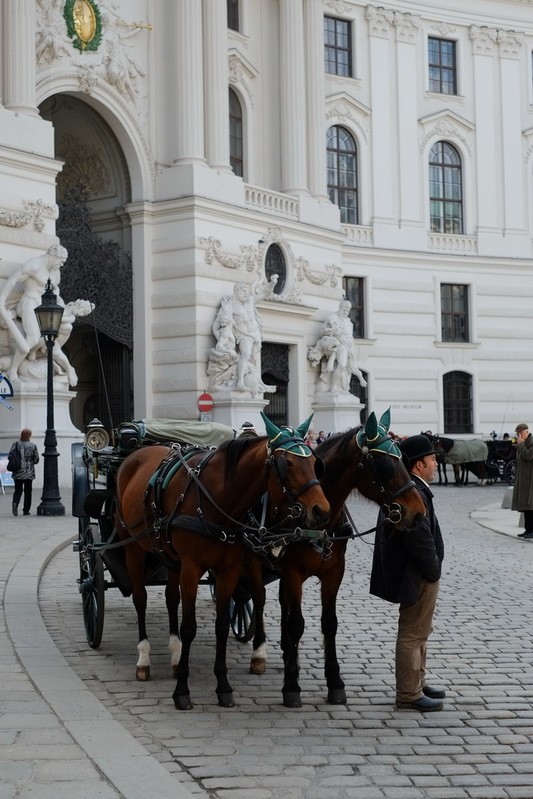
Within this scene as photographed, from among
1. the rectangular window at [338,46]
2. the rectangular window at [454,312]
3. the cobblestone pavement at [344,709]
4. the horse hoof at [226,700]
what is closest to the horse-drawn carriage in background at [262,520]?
the horse hoof at [226,700]

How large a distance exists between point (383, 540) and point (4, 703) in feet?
8.59

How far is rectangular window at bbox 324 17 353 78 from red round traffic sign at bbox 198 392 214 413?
52.6 ft

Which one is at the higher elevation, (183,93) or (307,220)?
(183,93)

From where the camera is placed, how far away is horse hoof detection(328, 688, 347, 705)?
23.7 feet

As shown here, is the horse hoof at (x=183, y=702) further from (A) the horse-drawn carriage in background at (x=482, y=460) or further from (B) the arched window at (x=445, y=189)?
(B) the arched window at (x=445, y=189)

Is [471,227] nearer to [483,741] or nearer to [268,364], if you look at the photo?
[268,364]

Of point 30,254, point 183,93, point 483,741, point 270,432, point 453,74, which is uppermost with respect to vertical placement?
point 453,74

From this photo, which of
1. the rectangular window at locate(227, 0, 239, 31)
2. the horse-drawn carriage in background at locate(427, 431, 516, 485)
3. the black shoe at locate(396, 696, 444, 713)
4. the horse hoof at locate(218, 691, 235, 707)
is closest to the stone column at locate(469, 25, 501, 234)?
the rectangular window at locate(227, 0, 239, 31)

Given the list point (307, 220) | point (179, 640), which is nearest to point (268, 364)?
point (307, 220)

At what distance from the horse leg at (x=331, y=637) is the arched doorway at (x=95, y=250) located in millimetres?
23145

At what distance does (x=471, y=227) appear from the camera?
4297 cm

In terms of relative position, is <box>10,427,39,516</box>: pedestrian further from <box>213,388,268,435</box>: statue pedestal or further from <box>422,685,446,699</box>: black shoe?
<box>422,685,446,699</box>: black shoe

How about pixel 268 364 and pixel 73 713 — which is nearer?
pixel 73 713

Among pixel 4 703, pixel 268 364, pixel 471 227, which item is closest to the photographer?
pixel 4 703
